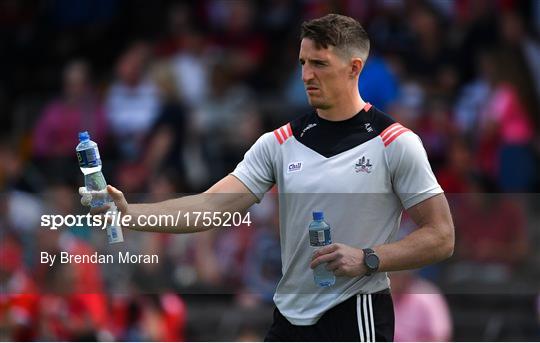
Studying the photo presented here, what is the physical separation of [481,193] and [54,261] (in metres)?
4.27

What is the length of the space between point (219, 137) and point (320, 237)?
6.54 metres

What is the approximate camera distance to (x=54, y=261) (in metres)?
7.48

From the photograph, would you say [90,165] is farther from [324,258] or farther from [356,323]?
[356,323]

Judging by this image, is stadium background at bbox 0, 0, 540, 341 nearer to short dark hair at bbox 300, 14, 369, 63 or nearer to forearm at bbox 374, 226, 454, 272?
short dark hair at bbox 300, 14, 369, 63

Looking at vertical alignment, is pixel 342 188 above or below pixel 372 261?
above

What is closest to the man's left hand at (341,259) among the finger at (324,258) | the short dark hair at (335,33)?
the finger at (324,258)

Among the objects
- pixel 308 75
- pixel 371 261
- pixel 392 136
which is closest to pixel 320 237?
pixel 371 261

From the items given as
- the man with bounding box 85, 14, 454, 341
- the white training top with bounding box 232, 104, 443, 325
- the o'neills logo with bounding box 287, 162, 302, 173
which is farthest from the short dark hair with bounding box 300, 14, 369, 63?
the o'neills logo with bounding box 287, 162, 302, 173

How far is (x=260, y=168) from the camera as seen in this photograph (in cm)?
620

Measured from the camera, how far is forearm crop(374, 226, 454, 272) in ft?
18.9

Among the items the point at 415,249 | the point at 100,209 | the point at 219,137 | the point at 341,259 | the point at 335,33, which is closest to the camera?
the point at 341,259

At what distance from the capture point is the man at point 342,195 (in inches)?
230

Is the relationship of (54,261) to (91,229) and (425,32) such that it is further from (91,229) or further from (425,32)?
(425,32)

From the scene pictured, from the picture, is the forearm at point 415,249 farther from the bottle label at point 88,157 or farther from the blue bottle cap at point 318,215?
the bottle label at point 88,157
